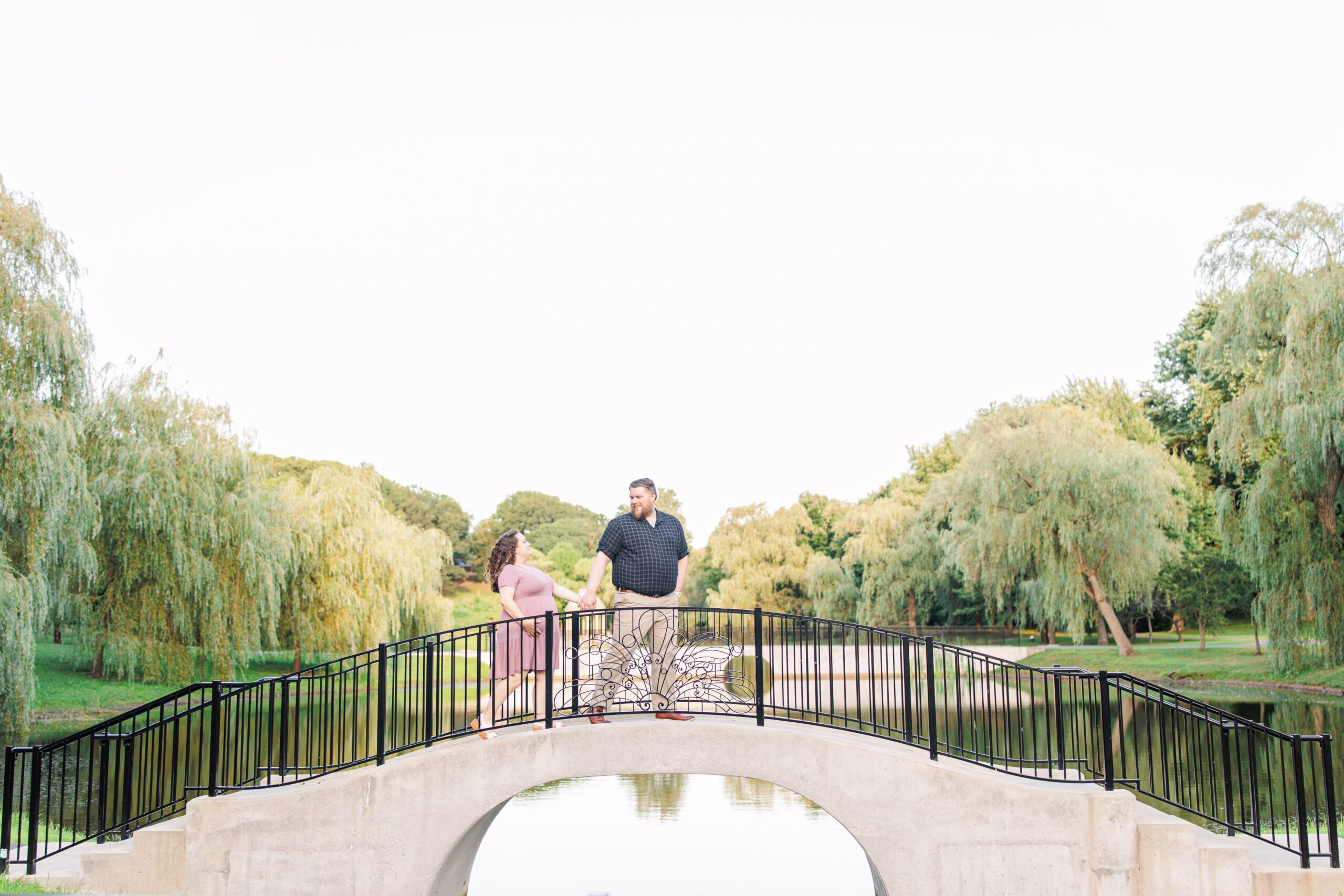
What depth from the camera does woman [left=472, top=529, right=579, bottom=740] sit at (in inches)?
305

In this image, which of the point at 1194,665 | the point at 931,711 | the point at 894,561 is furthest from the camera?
the point at 894,561

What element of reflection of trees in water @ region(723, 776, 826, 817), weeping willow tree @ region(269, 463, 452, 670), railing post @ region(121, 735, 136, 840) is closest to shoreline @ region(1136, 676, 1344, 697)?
reflection of trees in water @ region(723, 776, 826, 817)

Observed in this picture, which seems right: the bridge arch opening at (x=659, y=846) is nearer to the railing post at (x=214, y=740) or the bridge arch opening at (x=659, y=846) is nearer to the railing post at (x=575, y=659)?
the railing post at (x=575, y=659)

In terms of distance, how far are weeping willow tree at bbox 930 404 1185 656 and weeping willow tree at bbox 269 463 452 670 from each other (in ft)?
54.9

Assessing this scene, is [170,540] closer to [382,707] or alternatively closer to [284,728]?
[284,728]

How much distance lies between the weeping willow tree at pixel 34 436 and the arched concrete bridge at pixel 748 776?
361 inches

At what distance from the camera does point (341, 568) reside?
2528cm

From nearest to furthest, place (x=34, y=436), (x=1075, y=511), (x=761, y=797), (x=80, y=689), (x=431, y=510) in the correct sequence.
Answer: (x=761, y=797), (x=34, y=436), (x=80, y=689), (x=1075, y=511), (x=431, y=510)

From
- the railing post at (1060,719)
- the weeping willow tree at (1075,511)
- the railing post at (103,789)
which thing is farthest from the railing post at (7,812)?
Answer: the weeping willow tree at (1075,511)

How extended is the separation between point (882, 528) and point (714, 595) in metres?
15.3

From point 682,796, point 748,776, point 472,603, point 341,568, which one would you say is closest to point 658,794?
point 682,796

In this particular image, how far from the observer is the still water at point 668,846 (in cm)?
957

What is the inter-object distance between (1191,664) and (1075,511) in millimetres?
4905

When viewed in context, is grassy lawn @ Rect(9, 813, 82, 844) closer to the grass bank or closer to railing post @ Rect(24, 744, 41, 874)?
railing post @ Rect(24, 744, 41, 874)
